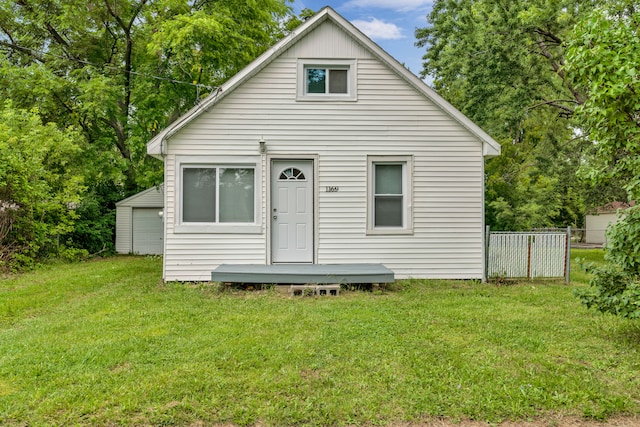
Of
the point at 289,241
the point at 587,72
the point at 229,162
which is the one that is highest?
the point at 587,72

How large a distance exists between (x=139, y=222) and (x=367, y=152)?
978 centimetres

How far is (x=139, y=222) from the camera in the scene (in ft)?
46.2

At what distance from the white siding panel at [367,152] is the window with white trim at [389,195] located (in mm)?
140

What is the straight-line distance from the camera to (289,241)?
8305 mm

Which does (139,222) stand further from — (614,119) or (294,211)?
(614,119)

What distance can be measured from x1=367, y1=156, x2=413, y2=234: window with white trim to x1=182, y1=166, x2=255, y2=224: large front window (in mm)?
2584

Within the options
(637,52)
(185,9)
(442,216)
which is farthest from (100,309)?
(185,9)

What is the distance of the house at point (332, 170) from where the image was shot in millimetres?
8039

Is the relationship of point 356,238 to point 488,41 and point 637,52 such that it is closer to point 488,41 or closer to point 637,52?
point 637,52

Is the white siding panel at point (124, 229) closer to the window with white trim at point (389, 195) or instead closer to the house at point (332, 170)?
the house at point (332, 170)

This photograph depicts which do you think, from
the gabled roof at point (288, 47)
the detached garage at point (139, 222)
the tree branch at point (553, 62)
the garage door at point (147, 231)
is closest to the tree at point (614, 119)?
the gabled roof at point (288, 47)

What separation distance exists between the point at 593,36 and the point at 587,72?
0.36 m

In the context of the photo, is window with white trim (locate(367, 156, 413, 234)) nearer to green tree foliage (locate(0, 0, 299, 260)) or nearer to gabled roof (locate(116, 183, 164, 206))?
green tree foliage (locate(0, 0, 299, 260))

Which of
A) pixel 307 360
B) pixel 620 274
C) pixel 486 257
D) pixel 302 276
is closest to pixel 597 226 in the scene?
pixel 486 257
